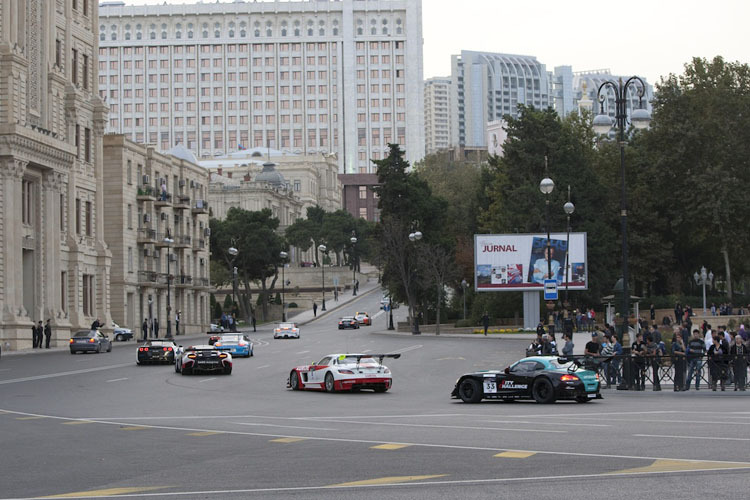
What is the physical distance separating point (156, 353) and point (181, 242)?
2129 inches

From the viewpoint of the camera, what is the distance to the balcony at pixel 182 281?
97.0m

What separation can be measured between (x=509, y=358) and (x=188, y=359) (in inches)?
565

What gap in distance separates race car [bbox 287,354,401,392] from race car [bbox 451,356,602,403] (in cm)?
422

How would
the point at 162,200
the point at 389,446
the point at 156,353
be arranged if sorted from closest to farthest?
the point at 389,446, the point at 156,353, the point at 162,200

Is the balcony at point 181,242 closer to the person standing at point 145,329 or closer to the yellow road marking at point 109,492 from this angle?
the person standing at point 145,329

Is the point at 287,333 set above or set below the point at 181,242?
below

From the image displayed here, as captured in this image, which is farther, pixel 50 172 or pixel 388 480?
pixel 50 172

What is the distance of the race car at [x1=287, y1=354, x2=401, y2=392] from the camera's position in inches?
1233

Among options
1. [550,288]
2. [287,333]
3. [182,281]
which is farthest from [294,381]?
[182,281]

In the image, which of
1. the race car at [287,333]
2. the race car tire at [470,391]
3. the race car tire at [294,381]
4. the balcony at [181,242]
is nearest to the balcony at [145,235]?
the balcony at [181,242]

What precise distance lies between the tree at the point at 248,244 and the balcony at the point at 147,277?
24103mm

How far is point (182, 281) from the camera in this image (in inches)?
3858

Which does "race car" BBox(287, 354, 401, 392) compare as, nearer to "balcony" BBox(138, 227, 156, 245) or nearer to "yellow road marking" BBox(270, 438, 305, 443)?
"yellow road marking" BBox(270, 438, 305, 443)

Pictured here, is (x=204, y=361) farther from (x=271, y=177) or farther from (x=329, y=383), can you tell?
(x=271, y=177)
